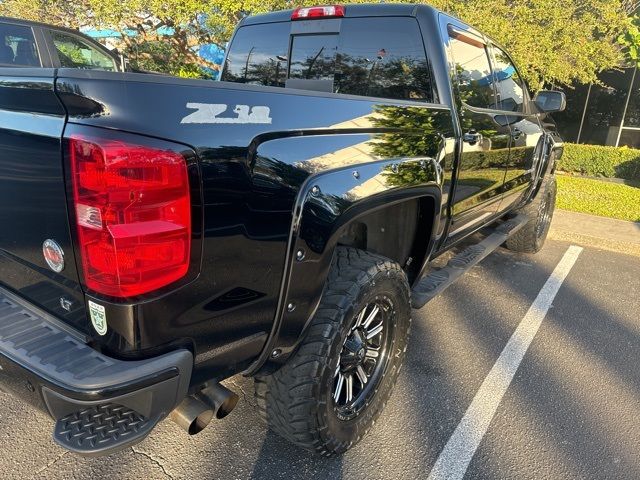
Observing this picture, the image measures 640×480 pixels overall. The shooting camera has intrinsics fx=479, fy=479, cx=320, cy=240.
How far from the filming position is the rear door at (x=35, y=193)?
1417 millimetres

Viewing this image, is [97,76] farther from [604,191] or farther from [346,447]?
[604,191]

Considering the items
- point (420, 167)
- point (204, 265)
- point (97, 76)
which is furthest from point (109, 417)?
point (420, 167)

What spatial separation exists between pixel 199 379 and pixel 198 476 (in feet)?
2.73

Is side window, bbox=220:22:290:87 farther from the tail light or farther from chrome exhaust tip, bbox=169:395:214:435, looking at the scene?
chrome exhaust tip, bbox=169:395:214:435

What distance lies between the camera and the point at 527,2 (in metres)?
9.31

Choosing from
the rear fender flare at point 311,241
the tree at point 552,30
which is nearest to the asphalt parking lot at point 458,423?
the rear fender flare at point 311,241

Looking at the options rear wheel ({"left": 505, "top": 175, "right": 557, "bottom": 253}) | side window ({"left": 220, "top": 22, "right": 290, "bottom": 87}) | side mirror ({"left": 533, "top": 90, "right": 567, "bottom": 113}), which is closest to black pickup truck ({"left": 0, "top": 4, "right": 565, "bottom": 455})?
side window ({"left": 220, "top": 22, "right": 290, "bottom": 87})

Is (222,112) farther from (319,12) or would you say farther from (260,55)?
(260,55)

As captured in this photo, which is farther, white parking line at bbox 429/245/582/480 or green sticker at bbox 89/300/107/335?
white parking line at bbox 429/245/582/480

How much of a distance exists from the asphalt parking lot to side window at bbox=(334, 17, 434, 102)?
1.74 meters

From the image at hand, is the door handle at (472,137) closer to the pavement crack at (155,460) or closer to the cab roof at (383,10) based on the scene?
the cab roof at (383,10)

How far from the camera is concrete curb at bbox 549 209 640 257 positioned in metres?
5.88

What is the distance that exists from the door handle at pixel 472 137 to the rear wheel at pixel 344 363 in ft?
3.47

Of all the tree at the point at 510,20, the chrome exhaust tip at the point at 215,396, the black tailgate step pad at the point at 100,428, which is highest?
the tree at the point at 510,20
